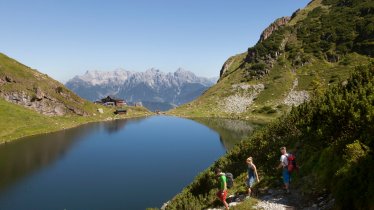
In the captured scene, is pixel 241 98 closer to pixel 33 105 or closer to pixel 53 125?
pixel 53 125

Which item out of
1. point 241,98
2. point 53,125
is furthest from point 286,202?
point 241,98

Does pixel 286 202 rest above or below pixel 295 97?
below

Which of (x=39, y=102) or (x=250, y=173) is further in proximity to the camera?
(x=39, y=102)

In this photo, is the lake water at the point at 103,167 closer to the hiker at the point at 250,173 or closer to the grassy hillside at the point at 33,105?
the grassy hillside at the point at 33,105

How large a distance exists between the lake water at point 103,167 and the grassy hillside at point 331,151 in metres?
17.4

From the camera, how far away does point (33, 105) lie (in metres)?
140

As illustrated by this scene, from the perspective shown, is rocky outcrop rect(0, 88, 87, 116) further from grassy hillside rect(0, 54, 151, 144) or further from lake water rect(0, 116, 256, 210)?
lake water rect(0, 116, 256, 210)

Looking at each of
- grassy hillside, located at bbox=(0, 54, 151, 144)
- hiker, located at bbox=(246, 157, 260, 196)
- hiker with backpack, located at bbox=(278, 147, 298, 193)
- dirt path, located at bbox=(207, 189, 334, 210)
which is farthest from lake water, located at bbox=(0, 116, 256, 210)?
hiker with backpack, located at bbox=(278, 147, 298, 193)

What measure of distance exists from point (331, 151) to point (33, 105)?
136706mm

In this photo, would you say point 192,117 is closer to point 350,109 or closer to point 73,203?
point 73,203

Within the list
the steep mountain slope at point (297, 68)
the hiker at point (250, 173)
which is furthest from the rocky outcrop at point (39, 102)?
the hiker at point (250, 173)

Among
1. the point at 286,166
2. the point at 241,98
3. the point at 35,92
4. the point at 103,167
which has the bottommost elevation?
the point at 103,167

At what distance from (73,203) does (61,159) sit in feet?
111

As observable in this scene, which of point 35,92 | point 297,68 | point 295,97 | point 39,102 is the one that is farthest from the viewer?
point 297,68
